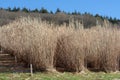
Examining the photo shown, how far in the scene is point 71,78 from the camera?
1124cm

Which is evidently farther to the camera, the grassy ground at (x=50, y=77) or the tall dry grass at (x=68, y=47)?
the tall dry grass at (x=68, y=47)

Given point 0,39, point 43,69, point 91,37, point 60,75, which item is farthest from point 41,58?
point 0,39

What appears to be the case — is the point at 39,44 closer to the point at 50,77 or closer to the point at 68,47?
the point at 68,47

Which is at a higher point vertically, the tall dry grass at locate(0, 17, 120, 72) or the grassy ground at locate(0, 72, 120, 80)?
the tall dry grass at locate(0, 17, 120, 72)

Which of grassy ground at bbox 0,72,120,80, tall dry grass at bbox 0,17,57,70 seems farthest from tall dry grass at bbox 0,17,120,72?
grassy ground at bbox 0,72,120,80

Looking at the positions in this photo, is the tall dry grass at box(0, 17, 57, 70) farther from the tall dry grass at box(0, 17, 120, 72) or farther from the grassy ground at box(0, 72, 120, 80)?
the grassy ground at box(0, 72, 120, 80)

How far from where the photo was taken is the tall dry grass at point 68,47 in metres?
13.0

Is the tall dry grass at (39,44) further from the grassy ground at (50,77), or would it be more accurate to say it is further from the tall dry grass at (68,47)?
the grassy ground at (50,77)

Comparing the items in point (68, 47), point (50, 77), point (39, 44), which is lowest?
point (50, 77)

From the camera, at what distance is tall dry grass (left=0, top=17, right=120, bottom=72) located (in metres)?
13.0

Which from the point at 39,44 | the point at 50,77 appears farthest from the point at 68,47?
the point at 50,77

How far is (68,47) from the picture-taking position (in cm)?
1311

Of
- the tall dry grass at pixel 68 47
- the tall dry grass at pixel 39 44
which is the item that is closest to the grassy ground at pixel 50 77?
the tall dry grass at pixel 39 44

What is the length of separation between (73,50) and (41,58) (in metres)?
1.25
